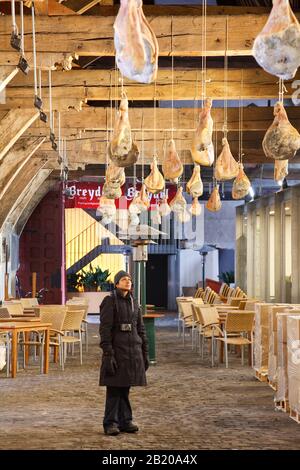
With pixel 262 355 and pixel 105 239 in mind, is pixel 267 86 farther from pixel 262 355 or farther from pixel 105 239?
pixel 105 239

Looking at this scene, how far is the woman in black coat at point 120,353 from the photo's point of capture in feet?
25.3

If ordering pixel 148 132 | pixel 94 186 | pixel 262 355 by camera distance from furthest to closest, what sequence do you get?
pixel 94 186 < pixel 148 132 < pixel 262 355

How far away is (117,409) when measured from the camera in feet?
25.7

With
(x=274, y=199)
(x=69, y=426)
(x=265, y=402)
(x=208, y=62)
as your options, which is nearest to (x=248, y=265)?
(x=274, y=199)

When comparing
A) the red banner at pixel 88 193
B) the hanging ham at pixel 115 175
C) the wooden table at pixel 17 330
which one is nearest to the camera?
the wooden table at pixel 17 330

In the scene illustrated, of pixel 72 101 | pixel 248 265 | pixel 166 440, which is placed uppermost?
pixel 72 101

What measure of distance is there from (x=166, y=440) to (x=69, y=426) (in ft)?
3.52

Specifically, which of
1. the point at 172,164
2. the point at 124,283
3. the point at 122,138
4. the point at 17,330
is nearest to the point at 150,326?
the point at 17,330

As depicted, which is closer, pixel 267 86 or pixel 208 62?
pixel 267 86

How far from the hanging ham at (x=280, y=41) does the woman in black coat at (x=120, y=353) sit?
10.3ft

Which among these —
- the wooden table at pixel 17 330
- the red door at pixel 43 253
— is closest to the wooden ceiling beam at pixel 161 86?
the wooden table at pixel 17 330

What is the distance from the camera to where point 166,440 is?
7512 millimetres

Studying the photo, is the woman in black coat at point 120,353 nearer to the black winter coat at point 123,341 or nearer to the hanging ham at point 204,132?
the black winter coat at point 123,341

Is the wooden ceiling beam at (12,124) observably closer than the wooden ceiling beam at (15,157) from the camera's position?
Yes
